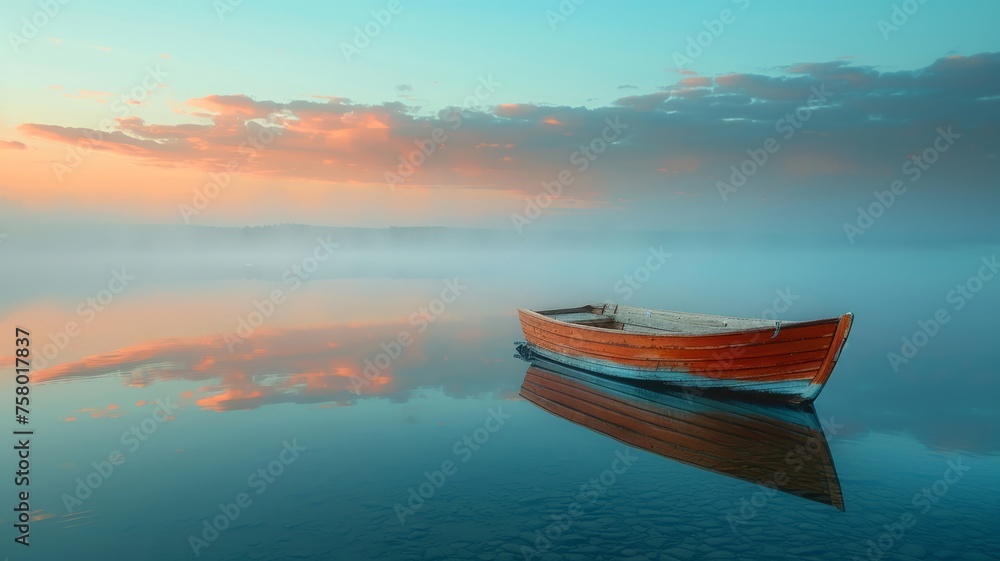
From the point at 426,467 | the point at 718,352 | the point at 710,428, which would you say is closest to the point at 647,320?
the point at 718,352

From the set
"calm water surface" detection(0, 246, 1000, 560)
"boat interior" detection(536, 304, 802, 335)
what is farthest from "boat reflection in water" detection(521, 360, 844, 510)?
"boat interior" detection(536, 304, 802, 335)

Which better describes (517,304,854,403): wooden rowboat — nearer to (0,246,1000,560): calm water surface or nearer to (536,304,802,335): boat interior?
(536,304,802,335): boat interior

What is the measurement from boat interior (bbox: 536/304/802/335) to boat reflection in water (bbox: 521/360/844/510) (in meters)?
2.53

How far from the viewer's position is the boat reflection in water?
39.0 ft

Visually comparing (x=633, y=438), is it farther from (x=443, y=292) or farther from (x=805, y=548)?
(x=443, y=292)

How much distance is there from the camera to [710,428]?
14.8 metres

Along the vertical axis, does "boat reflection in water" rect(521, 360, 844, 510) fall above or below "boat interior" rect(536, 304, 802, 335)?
below

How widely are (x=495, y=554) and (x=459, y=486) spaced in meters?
2.81

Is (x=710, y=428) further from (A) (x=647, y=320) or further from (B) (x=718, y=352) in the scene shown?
(A) (x=647, y=320)

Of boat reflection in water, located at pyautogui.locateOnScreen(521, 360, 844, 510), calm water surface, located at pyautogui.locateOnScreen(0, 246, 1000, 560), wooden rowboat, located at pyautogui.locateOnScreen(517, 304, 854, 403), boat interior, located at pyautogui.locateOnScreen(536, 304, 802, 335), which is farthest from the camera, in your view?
boat interior, located at pyautogui.locateOnScreen(536, 304, 802, 335)

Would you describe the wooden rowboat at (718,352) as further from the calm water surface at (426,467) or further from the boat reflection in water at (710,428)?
the calm water surface at (426,467)

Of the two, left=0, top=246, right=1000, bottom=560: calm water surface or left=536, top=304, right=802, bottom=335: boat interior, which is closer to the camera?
left=0, top=246, right=1000, bottom=560: calm water surface

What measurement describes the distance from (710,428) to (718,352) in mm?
3018

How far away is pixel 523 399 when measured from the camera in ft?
61.5
